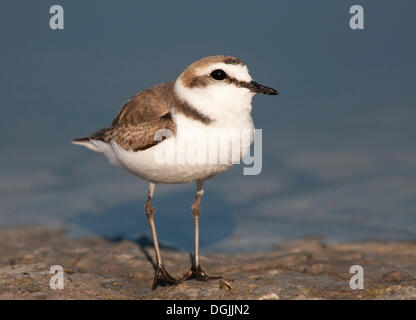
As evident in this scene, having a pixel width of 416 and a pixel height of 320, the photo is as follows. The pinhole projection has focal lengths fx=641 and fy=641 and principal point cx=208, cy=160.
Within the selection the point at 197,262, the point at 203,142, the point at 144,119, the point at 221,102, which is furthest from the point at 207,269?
the point at 221,102

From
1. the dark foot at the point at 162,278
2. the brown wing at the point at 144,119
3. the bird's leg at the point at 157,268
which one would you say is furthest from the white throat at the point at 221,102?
the dark foot at the point at 162,278

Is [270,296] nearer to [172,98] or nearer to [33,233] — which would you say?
[172,98]

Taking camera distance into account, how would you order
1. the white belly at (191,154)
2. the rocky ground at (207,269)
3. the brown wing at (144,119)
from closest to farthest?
the white belly at (191,154), the rocky ground at (207,269), the brown wing at (144,119)

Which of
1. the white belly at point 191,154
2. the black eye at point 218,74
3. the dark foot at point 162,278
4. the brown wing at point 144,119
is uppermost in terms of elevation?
the black eye at point 218,74

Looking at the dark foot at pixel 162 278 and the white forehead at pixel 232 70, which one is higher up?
the white forehead at pixel 232 70

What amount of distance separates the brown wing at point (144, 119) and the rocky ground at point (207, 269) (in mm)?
1750

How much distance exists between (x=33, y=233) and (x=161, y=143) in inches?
231

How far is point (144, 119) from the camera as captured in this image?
771 cm

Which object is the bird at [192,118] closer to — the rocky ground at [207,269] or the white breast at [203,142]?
the white breast at [203,142]

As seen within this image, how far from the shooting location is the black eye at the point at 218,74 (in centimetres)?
711

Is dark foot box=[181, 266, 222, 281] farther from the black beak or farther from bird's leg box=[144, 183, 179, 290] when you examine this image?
the black beak

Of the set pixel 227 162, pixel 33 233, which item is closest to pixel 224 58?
pixel 227 162

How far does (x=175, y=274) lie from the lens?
8.79 m

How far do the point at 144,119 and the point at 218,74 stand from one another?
1.16 meters
